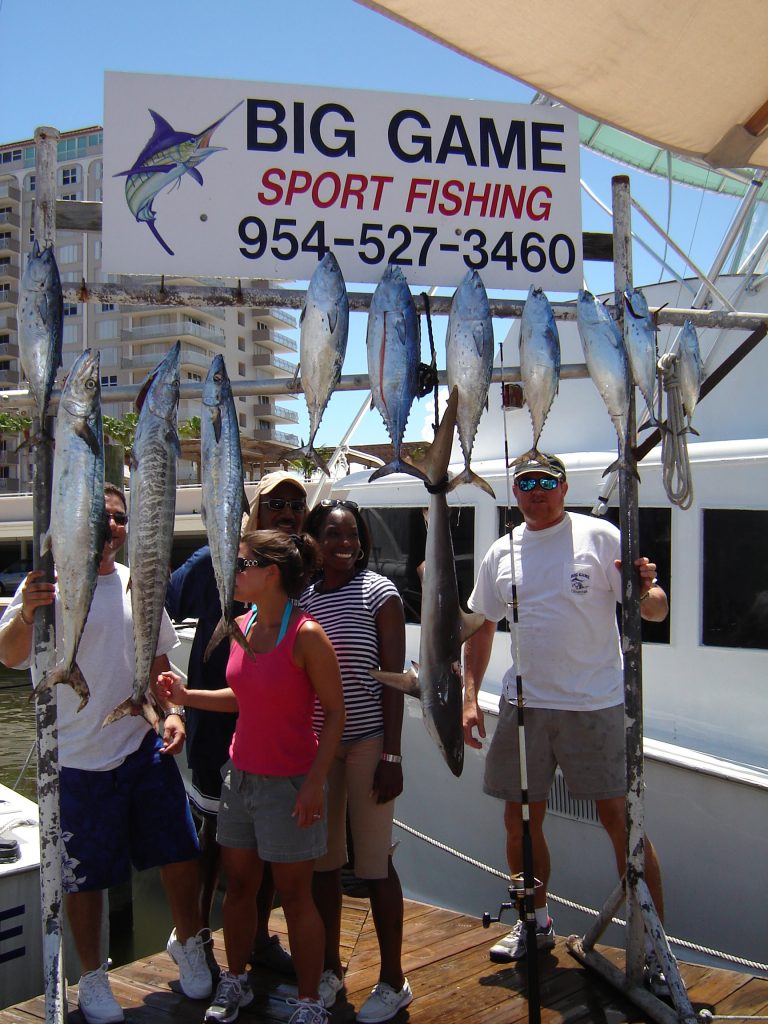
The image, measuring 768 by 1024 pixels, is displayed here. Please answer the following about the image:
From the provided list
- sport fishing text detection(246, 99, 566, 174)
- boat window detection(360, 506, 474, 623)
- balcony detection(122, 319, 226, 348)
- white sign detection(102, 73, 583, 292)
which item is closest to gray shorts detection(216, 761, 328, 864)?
white sign detection(102, 73, 583, 292)

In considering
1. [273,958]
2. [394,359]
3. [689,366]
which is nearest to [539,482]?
[689,366]

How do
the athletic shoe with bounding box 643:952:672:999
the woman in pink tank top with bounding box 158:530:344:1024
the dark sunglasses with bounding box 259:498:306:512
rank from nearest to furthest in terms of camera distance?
1. the woman in pink tank top with bounding box 158:530:344:1024
2. the athletic shoe with bounding box 643:952:672:999
3. the dark sunglasses with bounding box 259:498:306:512

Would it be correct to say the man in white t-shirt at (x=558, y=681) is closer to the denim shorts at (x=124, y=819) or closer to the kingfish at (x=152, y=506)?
the denim shorts at (x=124, y=819)

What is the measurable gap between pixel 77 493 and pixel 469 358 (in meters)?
1.19

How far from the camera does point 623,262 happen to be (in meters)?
3.08

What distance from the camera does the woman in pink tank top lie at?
105 inches

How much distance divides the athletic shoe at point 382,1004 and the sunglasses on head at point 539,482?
1.91m

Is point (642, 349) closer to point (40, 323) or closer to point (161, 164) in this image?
point (161, 164)

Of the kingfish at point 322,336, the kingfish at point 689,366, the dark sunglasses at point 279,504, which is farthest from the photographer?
the dark sunglasses at point 279,504

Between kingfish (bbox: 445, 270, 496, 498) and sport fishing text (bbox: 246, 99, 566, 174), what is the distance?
67cm

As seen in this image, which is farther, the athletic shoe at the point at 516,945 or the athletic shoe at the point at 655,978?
the athletic shoe at the point at 516,945

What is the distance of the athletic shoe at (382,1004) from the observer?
288 centimetres

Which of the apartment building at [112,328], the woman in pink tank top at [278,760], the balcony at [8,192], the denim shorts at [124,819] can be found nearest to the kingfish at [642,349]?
the woman in pink tank top at [278,760]

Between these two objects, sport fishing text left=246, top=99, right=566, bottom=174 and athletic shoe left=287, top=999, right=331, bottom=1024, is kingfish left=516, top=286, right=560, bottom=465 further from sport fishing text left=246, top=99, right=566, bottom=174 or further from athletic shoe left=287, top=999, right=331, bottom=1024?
athletic shoe left=287, top=999, right=331, bottom=1024
